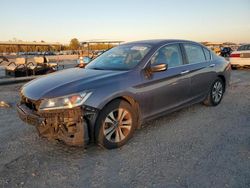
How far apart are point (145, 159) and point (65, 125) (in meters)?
1.15

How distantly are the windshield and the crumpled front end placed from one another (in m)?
1.29

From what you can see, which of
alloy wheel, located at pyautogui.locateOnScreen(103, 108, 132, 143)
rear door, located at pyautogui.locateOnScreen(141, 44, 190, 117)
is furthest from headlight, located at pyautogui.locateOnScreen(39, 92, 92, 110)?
rear door, located at pyautogui.locateOnScreen(141, 44, 190, 117)

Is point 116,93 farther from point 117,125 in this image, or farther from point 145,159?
point 145,159

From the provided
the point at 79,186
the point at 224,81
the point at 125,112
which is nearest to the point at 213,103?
the point at 224,81

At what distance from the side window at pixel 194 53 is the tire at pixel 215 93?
2.55 ft

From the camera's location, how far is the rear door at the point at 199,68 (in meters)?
5.10

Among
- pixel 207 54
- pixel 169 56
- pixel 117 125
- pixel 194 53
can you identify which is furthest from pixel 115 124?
pixel 207 54

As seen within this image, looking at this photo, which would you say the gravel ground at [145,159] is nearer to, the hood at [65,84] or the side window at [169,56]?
the hood at [65,84]

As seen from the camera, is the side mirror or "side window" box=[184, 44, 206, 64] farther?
"side window" box=[184, 44, 206, 64]

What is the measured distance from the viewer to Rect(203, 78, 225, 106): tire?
19.2 feet

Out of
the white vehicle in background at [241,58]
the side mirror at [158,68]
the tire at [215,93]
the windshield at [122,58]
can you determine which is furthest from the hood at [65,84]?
the white vehicle in background at [241,58]

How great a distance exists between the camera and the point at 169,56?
467cm

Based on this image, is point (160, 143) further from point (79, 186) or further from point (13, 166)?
point (13, 166)

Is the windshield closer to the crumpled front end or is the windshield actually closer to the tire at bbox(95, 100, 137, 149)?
the tire at bbox(95, 100, 137, 149)
